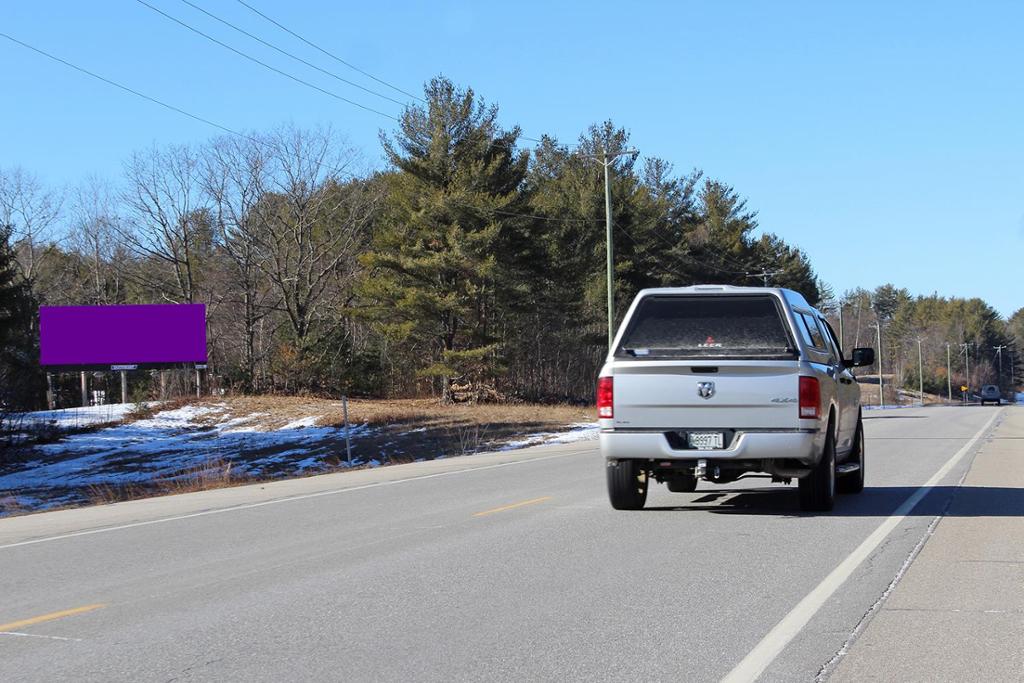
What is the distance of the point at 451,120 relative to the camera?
1927 inches

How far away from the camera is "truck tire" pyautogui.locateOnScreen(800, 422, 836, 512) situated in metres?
12.1

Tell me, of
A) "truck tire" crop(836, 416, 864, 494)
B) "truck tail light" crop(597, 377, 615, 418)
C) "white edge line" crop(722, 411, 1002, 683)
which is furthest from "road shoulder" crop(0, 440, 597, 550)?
"white edge line" crop(722, 411, 1002, 683)

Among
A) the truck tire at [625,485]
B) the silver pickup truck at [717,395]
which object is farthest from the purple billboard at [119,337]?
the silver pickup truck at [717,395]

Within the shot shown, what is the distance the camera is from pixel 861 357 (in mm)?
14000

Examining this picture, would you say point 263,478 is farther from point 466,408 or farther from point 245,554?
point 466,408

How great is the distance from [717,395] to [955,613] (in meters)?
4.32

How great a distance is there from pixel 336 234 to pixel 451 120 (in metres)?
10.3

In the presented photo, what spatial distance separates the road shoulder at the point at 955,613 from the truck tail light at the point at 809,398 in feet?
5.40

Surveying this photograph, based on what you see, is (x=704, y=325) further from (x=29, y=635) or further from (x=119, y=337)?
(x=119, y=337)

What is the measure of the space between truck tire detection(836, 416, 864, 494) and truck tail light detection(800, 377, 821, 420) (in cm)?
304

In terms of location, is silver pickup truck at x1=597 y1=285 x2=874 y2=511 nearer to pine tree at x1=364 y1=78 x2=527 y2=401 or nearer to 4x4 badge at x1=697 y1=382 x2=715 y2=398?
4x4 badge at x1=697 y1=382 x2=715 y2=398

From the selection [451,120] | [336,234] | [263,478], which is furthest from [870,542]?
[336,234]

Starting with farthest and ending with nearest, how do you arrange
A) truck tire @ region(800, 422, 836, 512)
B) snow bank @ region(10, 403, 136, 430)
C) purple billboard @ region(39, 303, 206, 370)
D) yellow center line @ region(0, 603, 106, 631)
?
purple billboard @ region(39, 303, 206, 370), snow bank @ region(10, 403, 136, 430), truck tire @ region(800, 422, 836, 512), yellow center line @ region(0, 603, 106, 631)

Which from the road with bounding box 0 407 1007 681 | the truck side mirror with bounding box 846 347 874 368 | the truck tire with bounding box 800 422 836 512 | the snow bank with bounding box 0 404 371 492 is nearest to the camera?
the road with bounding box 0 407 1007 681
